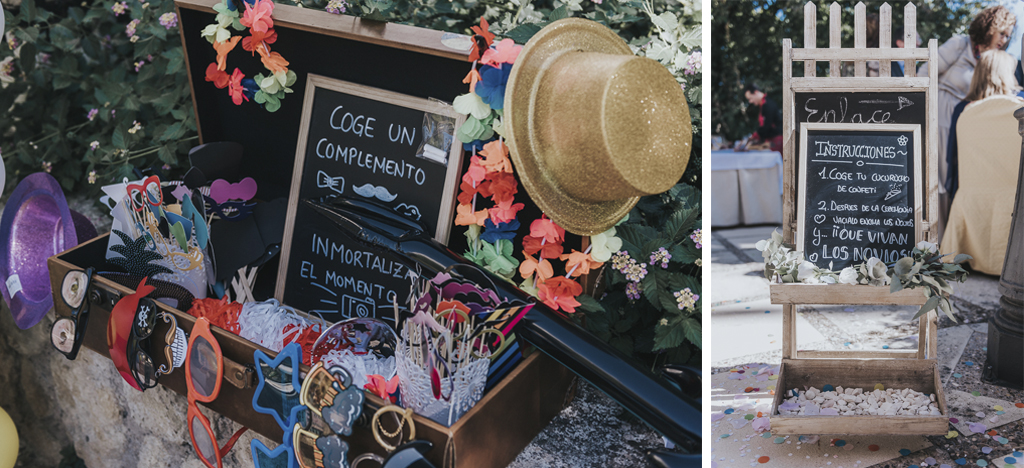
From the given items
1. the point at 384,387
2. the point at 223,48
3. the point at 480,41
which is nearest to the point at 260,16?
the point at 223,48

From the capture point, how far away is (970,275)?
421 centimetres

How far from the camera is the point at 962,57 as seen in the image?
4.26 meters

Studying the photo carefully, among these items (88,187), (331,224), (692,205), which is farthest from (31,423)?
(692,205)

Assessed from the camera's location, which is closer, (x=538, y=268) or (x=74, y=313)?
(x=538, y=268)

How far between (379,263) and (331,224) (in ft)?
0.67

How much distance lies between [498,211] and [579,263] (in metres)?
0.22

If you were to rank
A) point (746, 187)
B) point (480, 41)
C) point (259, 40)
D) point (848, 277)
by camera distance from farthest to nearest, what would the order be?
1. point (746, 187)
2. point (848, 277)
3. point (259, 40)
4. point (480, 41)

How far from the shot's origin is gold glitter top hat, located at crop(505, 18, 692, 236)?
117 cm

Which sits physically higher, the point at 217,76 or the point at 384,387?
the point at 217,76

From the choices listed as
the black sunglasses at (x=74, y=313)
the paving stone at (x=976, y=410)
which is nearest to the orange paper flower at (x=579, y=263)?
the black sunglasses at (x=74, y=313)

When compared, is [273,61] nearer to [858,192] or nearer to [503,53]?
[503,53]

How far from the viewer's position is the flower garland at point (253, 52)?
175cm

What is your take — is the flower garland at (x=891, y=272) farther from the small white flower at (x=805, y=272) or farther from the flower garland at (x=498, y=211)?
the flower garland at (x=498, y=211)

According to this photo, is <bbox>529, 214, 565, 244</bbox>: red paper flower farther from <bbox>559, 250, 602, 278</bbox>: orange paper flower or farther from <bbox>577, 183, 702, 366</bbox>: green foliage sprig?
<bbox>577, 183, 702, 366</bbox>: green foliage sprig
